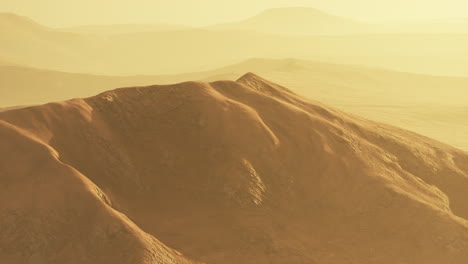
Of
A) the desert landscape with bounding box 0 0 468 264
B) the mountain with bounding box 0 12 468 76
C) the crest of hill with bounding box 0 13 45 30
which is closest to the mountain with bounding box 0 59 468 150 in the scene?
the desert landscape with bounding box 0 0 468 264

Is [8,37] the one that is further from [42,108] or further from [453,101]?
[42,108]

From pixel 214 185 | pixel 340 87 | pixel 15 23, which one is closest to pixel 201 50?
pixel 15 23

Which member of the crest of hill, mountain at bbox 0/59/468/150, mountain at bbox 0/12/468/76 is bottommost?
mountain at bbox 0/12/468/76

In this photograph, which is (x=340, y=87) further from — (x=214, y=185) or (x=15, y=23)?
(x=15, y=23)

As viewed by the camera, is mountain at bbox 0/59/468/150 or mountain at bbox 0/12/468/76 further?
mountain at bbox 0/12/468/76

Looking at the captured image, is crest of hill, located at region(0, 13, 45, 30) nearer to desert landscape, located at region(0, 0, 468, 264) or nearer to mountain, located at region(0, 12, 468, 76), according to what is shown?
mountain, located at region(0, 12, 468, 76)

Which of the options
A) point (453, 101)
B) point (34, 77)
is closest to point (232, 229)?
point (453, 101)

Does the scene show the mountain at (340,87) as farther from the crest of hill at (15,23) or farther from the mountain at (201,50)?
the crest of hill at (15,23)
